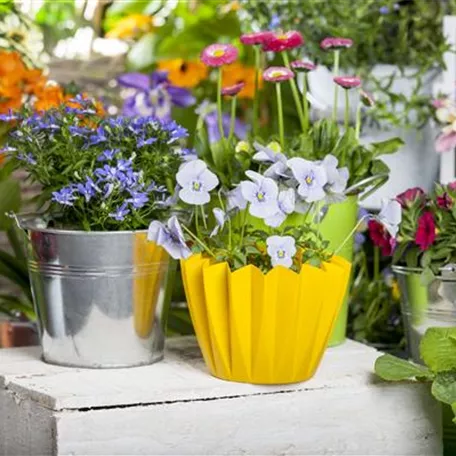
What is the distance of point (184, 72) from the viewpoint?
96.3 inches

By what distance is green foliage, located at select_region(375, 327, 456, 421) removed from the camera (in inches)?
53.7

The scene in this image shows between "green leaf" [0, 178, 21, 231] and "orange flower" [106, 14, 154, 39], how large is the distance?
106cm

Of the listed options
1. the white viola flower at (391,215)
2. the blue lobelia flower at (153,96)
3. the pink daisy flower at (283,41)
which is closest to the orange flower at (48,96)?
the blue lobelia flower at (153,96)

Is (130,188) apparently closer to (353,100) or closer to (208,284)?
(208,284)

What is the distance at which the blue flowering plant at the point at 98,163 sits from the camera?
1367 millimetres

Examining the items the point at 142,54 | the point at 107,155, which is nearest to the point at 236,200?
the point at 107,155

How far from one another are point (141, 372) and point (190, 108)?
110 cm

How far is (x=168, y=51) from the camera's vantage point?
2684mm

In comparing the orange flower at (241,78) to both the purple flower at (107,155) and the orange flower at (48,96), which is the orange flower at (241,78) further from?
the purple flower at (107,155)

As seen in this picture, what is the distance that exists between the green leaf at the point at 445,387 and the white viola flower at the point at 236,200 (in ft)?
0.99

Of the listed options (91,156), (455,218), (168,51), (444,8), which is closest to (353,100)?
(444,8)

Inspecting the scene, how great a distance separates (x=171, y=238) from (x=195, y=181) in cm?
7

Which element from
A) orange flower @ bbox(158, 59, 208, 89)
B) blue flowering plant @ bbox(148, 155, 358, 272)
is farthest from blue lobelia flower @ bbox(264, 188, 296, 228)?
orange flower @ bbox(158, 59, 208, 89)

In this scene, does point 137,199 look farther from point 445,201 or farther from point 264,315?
point 445,201
